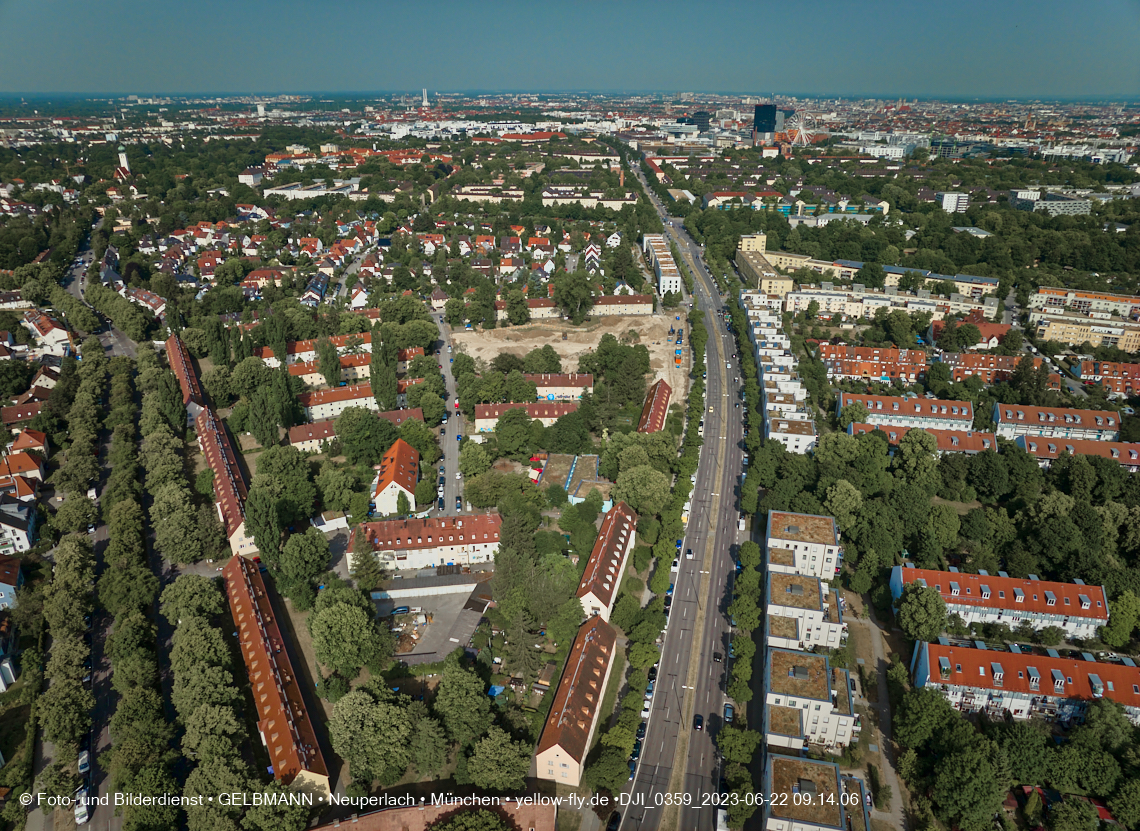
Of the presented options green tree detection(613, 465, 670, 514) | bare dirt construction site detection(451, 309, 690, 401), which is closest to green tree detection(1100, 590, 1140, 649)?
green tree detection(613, 465, 670, 514)

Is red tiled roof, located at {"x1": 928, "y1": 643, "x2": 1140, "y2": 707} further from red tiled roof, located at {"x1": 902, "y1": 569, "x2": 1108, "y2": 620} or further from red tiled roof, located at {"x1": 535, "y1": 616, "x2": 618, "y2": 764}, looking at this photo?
red tiled roof, located at {"x1": 535, "y1": 616, "x2": 618, "y2": 764}

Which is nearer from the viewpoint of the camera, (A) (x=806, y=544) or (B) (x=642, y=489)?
(A) (x=806, y=544)

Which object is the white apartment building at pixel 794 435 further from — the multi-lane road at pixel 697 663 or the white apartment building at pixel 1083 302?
the white apartment building at pixel 1083 302

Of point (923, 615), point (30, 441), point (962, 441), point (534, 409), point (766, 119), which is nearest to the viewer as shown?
point (923, 615)

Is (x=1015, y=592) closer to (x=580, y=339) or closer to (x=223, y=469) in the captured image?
(x=223, y=469)

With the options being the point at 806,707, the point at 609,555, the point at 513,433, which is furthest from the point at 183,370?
the point at 806,707
